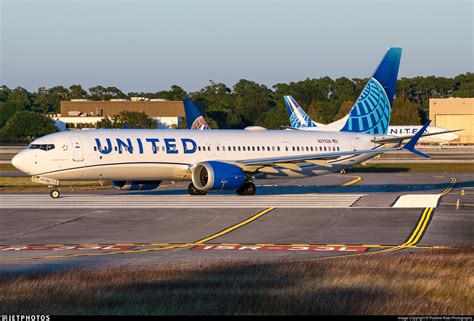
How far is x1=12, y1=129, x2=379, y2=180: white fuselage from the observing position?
49594 millimetres

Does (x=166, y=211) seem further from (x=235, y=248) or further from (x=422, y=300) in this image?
(x=422, y=300)

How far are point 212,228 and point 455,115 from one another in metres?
158

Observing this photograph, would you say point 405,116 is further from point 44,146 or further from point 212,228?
point 212,228

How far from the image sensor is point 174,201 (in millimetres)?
49844

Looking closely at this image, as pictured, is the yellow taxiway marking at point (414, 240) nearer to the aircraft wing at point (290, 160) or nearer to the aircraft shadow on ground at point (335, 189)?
the aircraft wing at point (290, 160)

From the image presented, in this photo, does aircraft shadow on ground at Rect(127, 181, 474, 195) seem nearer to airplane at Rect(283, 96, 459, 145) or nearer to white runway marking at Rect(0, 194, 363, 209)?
white runway marking at Rect(0, 194, 363, 209)

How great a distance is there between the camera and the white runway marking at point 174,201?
47344 mm

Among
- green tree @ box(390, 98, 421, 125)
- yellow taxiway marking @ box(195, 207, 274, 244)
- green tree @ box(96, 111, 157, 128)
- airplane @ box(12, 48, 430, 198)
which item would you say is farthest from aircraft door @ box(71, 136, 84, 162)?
green tree @ box(390, 98, 421, 125)

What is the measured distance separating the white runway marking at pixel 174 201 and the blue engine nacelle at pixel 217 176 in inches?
31.5

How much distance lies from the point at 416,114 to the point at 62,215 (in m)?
148

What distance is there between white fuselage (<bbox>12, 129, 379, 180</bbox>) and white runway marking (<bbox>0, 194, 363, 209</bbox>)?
1.50 meters

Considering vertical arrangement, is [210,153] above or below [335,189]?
above

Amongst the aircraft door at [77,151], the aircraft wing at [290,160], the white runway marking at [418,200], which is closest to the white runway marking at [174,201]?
the aircraft wing at [290,160]

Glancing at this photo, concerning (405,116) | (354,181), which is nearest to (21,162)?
(354,181)
